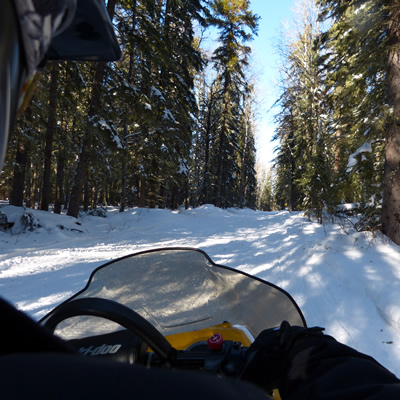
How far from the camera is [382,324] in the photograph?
3.31 metres

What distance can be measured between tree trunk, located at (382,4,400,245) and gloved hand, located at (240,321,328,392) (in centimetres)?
595

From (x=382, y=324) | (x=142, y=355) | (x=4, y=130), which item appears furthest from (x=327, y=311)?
(x=4, y=130)

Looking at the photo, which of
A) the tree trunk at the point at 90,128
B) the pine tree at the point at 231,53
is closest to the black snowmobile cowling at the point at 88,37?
the tree trunk at the point at 90,128

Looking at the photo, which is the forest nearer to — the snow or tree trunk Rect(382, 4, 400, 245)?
tree trunk Rect(382, 4, 400, 245)

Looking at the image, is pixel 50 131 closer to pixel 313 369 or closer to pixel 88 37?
pixel 88 37

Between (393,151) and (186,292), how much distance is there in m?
6.26

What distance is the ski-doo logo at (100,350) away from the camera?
1228 millimetres

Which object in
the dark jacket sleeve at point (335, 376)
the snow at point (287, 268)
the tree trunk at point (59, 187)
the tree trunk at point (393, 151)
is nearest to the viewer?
the dark jacket sleeve at point (335, 376)

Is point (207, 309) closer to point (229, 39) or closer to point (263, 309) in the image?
point (263, 309)

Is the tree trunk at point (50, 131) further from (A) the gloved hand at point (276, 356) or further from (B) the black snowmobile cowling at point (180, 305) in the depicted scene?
(A) the gloved hand at point (276, 356)

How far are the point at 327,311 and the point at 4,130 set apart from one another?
3985 millimetres

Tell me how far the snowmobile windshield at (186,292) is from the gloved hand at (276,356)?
38cm

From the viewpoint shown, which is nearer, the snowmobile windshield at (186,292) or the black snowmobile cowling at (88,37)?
the black snowmobile cowling at (88,37)

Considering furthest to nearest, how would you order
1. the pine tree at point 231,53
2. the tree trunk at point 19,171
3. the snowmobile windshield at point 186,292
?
the pine tree at point 231,53
the tree trunk at point 19,171
the snowmobile windshield at point 186,292
